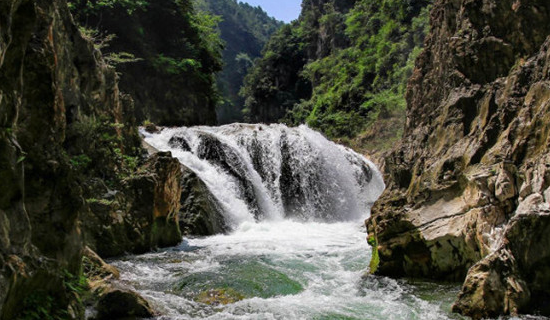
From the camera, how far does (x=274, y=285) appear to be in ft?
23.6

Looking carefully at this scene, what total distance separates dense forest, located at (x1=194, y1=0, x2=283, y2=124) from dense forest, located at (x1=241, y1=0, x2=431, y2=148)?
16.1m

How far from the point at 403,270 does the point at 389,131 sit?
15.3 meters

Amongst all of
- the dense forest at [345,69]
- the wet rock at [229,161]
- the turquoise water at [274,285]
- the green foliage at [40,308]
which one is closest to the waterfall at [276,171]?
the wet rock at [229,161]

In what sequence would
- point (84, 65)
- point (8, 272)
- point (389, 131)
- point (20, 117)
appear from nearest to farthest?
point (8, 272) < point (20, 117) < point (84, 65) < point (389, 131)

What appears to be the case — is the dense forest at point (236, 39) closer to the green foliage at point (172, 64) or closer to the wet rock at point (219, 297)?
the green foliage at point (172, 64)

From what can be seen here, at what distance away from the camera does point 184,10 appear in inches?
1099

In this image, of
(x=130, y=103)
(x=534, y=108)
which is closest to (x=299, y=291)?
(x=534, y=108)

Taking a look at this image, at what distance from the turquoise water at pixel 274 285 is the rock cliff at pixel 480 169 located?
0.57 meters

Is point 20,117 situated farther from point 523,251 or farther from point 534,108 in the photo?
point 534,108

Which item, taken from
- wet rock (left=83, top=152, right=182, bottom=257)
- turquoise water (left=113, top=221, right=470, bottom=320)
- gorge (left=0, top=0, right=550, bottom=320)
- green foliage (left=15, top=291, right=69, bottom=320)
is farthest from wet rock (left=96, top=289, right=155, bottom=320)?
wet rock (left=83, top=152, right=182, bottom=257)

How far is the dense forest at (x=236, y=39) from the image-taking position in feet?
206

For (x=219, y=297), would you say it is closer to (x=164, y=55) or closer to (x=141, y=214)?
(x=141, y=214)

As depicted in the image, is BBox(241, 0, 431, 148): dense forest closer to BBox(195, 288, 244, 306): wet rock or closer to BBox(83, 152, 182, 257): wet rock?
BBox(83, 152, 182, 257): wet rock

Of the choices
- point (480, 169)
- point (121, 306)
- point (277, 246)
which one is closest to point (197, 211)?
point (277, 246)
